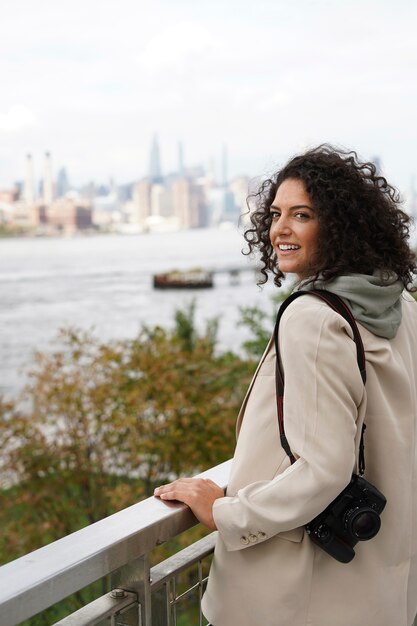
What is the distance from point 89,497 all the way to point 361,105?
9553 centimetres

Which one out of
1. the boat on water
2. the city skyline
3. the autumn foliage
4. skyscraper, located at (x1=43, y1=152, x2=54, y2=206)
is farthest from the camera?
skyscraper, located at (x1=43, y1=152, x2=54, y2=206)

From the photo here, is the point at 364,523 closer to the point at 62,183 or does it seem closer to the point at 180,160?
the point at 62,183

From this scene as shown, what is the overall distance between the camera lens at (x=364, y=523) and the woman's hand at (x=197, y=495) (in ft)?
0.92

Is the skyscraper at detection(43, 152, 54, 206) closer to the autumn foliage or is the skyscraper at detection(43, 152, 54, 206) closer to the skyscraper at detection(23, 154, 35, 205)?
the skyscraper at detection(23, 154, 35, 205)

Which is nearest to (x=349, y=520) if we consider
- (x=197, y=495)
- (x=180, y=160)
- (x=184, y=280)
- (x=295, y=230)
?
(x=197, y=495)

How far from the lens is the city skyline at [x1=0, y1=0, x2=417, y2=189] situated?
92.7 metres

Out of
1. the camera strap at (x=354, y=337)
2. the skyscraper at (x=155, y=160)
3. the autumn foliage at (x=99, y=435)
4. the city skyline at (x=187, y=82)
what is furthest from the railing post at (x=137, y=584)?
the skyscraper at (x=155, y=160)

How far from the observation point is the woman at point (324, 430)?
1.46m

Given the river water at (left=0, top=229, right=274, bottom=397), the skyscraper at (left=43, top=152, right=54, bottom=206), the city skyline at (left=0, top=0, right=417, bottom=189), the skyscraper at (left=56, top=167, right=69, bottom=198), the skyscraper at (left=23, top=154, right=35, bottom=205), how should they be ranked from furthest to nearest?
the skyscraper at (left=56, top=167, right=69, bottom=198) < the skyscraper at (left=43, top=152, right=54, bottom=206) < the skyscraper at (left=23, top=154, right=35, bottom=205) < the city skyline at (left=0, top=0, right=417, bottom=189) < the river water at (left=0, top=229, right=274, bottom=397)

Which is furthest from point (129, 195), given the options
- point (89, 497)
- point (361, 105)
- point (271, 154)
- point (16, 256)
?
point (271, 154)

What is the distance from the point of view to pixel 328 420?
1.45 meters

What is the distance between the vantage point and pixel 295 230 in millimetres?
1646

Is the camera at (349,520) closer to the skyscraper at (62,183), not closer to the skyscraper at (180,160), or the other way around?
the skyscraper at (62,183)

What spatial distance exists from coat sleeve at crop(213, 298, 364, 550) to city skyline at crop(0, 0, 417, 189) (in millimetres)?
85783
